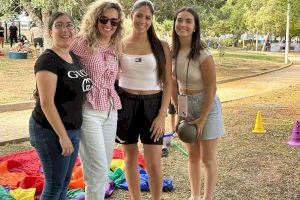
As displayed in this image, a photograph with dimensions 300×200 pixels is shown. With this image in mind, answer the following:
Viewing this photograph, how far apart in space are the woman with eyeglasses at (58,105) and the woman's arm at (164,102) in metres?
0.79

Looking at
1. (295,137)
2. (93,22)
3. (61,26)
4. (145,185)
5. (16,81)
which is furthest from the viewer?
(16,81)

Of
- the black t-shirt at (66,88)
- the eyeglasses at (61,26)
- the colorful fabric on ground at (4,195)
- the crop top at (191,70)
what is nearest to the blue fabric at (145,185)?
the colorful fabric on ground at (4,195)

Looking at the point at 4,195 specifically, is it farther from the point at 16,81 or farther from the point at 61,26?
the point at 16,81

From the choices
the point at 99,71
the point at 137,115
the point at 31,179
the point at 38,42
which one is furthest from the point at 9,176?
the point at 38,42

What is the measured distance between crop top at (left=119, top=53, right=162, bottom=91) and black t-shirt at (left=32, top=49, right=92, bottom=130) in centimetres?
59

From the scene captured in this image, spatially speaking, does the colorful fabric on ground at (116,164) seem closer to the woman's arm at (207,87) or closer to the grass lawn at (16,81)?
the woman's arm at (207,87)

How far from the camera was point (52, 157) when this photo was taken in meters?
2.83

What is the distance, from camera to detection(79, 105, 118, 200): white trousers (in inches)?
120

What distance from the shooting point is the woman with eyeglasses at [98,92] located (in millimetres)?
3084

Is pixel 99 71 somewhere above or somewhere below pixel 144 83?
above

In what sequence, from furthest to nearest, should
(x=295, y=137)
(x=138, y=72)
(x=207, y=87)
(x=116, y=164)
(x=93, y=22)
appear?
(x=295, y=137) < (x=116, y=164) < (x=207, y=87) < (x=138, y=72) < (x=93, y=22)

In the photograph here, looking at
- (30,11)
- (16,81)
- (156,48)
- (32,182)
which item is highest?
(30,11)

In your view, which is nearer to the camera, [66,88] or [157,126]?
[66,88]

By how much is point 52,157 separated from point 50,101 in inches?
15.2
